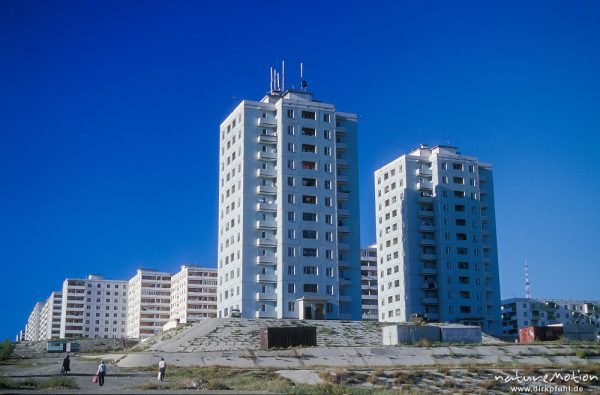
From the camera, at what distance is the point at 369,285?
184 metres

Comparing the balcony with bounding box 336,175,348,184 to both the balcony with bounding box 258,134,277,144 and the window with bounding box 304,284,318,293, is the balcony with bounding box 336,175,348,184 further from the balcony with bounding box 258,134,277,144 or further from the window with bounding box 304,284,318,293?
the window with bounding box 304,284,318,293

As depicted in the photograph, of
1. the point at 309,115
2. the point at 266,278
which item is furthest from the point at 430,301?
the point at 309,115

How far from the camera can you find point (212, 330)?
300 ft

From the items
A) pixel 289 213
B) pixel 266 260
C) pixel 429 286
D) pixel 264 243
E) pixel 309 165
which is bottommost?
pixel 429 286

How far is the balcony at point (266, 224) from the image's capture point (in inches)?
4490

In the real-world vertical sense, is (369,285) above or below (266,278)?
above

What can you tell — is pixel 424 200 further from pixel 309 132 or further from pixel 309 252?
pixel 309 252

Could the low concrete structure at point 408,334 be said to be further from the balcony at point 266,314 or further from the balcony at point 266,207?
the balcony at point 266,207

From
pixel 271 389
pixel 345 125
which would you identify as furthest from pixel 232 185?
pixel 271 389

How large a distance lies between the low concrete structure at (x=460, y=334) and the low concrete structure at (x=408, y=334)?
3.29 ft

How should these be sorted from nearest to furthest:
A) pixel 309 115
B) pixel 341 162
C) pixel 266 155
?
pixel 266 155 < pixel 309 115 < pixel 341 162

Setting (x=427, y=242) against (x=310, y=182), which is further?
(x=427, y=242)

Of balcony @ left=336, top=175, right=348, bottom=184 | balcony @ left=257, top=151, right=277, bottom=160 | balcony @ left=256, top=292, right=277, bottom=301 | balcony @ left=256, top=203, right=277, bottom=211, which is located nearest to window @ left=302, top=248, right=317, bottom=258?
balcony @ left=256, top=292, right=277, bottom=301

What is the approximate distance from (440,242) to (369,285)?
45768 mm
